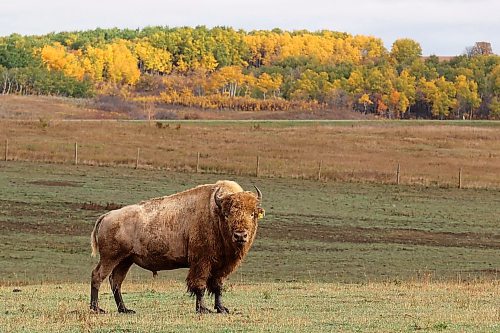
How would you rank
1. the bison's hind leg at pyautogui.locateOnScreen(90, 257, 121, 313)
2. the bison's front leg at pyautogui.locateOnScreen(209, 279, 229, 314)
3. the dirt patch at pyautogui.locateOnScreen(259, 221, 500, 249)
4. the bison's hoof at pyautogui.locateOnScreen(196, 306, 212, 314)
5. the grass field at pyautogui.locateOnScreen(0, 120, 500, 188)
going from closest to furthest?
the bison's hoof at pyautogui.locateOnScreen(196, 306, 212, 314)
the bison's front leg at pyautogui.locateOnScreen(209, 279, 229, 314)
the bison's hind leg at pyautogui.locateOnScreen(90, 257, 121, 313)
the dirt patch at pyautogui.locateOnScreen(259, 221, 500, 249)
the grass field at pyautogui.locateOnScreen(0, 120, 500, 188)

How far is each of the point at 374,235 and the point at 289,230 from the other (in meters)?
3.45

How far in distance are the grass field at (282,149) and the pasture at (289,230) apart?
205 millimetres

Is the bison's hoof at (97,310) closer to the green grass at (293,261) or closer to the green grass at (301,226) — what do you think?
the green grass at (293,261)

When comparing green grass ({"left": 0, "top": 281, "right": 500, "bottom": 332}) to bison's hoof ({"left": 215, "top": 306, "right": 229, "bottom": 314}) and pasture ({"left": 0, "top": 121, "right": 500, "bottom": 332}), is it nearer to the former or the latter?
pasture ({"left": 0, "top": 121, "right": 500, "bottom": 332})

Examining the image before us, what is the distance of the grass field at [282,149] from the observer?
206 ft

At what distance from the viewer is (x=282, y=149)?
77.4 meters

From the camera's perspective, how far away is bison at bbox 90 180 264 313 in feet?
56.2

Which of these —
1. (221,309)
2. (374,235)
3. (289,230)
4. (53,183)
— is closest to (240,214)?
(221,309)

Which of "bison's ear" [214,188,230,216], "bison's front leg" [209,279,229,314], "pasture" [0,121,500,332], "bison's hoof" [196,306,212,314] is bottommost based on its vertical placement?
"pasture" [0,121,500,332]

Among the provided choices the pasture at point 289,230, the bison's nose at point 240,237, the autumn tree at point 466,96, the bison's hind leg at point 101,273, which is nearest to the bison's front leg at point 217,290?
the pasture at point 289,230

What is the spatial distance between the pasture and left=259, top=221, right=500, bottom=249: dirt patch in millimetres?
116

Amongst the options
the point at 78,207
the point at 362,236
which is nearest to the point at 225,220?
the point at 362,236

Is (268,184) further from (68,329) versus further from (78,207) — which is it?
(68,329)

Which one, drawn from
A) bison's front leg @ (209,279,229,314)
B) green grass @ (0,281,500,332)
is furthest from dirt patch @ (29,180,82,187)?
bison's front leg @ (209,279,229,314)
